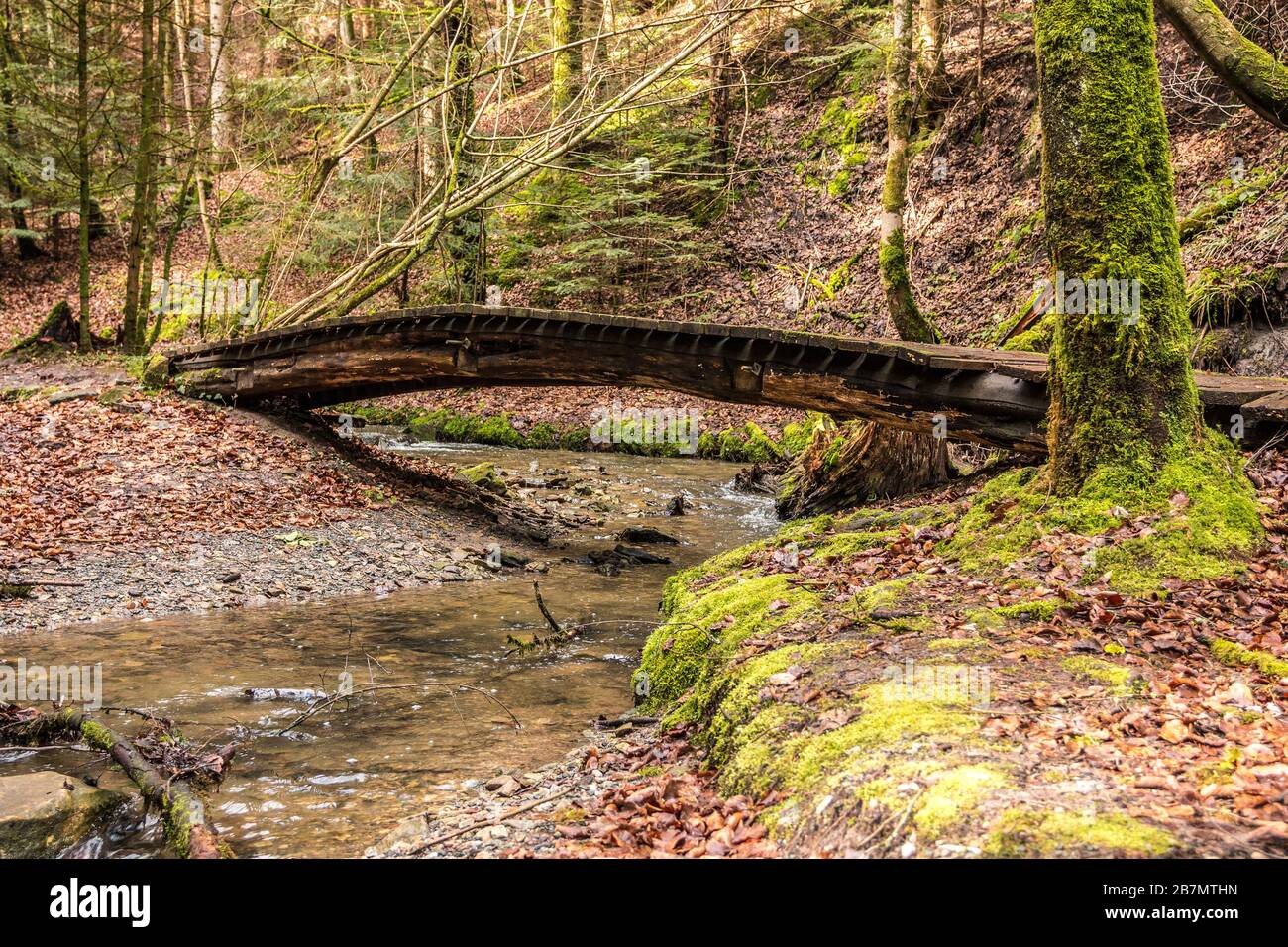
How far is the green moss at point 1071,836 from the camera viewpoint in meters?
2.67

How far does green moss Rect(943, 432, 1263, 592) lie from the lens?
5293mm

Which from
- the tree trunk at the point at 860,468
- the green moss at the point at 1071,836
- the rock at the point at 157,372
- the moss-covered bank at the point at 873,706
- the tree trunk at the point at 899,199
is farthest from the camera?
the rock at the point at 157,372

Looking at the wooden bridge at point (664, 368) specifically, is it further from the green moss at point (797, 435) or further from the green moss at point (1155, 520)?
the green moss at point (797, 435)

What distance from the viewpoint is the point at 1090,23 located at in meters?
5.98

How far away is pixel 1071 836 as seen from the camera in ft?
9.05

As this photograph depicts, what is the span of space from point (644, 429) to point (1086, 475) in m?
13.9

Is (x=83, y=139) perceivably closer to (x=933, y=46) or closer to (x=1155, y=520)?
(x=933, y=46)

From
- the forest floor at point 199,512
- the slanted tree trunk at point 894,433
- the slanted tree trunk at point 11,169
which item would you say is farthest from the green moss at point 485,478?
the slanted tree trunk at point 11,169

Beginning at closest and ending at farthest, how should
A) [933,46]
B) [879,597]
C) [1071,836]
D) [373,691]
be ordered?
[1071,836] < [879,597] < [373,691] < [933,46]

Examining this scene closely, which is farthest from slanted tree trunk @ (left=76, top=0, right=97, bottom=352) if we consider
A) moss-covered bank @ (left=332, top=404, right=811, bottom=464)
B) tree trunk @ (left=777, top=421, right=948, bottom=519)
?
tree trunk @ (left=777, top=421, right=948, bottom=519)

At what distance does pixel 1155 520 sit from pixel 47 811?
619 cm

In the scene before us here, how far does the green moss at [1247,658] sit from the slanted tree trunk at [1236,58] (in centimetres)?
532

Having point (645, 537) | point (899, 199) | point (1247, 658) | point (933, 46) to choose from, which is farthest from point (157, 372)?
point (933, 46)

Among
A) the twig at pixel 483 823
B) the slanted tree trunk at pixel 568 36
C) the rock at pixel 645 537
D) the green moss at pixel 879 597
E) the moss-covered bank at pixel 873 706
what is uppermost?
the slanted tree trunk at pixel 568 36
